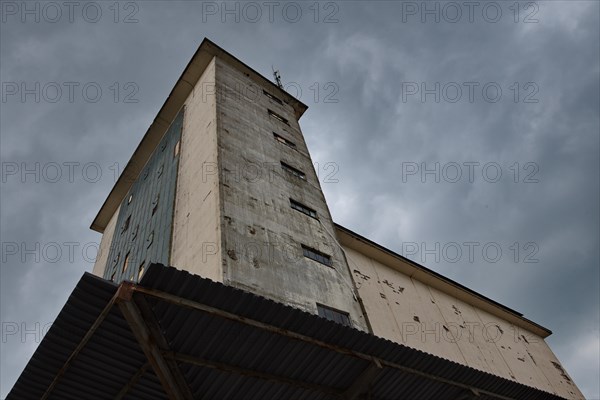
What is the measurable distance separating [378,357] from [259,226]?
525 centimetres

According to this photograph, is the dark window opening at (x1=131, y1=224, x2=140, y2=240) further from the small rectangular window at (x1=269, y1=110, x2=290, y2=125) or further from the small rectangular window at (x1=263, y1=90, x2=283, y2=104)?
the small rectangular window at (x1=263, y1=90, x2=283, y2=104)

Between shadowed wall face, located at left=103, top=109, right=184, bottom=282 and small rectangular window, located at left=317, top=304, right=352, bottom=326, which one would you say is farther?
shadowed wall face, located at left=103, top=109, right=184, bottom=282

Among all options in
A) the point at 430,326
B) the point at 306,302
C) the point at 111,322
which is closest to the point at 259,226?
the point at 306,302

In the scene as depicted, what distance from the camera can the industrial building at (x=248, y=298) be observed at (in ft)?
25.8

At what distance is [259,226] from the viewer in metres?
13.1

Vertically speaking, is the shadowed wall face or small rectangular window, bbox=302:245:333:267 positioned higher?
the shadowed wall face

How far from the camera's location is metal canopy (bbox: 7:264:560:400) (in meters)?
7.53

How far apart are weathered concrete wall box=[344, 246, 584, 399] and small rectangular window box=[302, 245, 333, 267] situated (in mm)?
3087

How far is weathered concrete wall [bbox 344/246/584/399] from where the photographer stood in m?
16.7

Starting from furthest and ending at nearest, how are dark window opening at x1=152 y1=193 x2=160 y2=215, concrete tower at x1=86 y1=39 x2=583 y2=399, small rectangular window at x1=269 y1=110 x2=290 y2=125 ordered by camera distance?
small rectangular window at x1=269 y1=110 x2=290 y2=125
dark window opening at x1=152 y1=193 x2=160 y2=215
concrete tower at x1=86 y1=39 x2=583 y2=399

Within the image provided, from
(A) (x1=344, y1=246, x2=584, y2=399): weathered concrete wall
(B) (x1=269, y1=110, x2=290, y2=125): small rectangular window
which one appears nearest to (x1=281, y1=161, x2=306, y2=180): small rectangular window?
(A) (x1=344, y1=246, x2=584, y2=399): weathered concrete wall

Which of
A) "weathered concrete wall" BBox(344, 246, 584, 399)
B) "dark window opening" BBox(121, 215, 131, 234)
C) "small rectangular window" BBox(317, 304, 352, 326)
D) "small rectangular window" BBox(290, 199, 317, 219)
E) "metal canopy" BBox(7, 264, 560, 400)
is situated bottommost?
"metal canopy" BBox(7, 264, 560, 400)

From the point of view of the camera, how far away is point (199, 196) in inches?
565

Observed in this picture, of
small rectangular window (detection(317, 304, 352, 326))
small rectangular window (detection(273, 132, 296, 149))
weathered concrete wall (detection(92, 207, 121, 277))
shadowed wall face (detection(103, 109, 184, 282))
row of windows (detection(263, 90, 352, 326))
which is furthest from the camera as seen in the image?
Result: weathered concrete wall (detection(92, 207, 121, 277))
